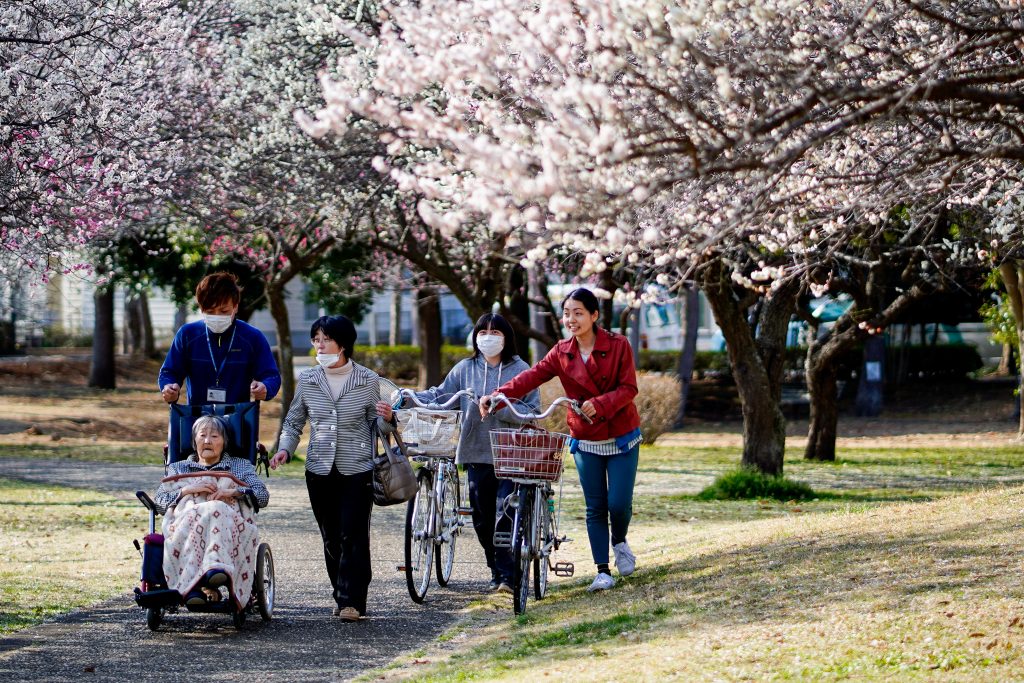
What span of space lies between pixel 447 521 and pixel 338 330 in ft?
5.35

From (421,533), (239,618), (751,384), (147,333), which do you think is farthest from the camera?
(147,333)

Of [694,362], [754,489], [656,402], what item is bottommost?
[754,489]

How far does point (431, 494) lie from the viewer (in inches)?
338

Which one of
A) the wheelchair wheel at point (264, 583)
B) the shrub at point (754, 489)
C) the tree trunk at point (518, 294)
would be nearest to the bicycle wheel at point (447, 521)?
the wheelchair wheel at point (264, 583)

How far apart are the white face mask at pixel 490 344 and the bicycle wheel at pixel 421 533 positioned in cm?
84

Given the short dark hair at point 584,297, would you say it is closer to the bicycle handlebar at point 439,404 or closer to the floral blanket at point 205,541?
the bicycle handlebar at point 439,404

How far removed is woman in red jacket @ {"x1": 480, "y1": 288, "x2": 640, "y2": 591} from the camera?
812 centimetres

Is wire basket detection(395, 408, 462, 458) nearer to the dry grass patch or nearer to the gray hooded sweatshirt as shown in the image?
the gray hooded sweatshirt

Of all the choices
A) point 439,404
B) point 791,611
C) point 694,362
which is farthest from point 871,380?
point 791,611

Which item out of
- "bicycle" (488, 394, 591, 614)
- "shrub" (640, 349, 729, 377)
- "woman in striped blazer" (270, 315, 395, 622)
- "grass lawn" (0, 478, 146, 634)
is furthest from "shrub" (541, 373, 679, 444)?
"woman in striped blazer" (270, 315, 395, 622)

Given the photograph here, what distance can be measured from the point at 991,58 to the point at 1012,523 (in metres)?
3.16

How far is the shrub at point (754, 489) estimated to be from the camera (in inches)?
599

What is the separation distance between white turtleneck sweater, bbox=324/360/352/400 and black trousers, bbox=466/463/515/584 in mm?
1128

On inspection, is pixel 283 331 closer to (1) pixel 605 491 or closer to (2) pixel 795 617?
(1) pixel 605 491
